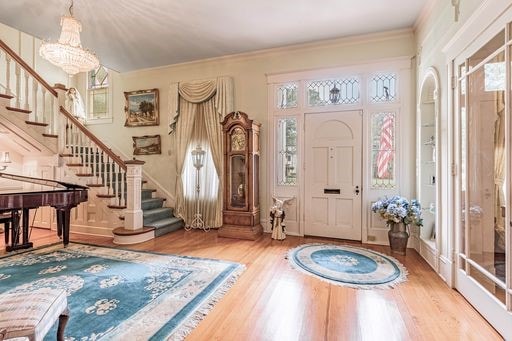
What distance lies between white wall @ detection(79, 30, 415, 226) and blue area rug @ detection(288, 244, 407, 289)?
1425 mm

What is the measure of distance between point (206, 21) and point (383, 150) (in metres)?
3.44

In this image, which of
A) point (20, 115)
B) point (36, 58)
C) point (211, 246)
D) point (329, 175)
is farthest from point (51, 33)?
point (329, 175)

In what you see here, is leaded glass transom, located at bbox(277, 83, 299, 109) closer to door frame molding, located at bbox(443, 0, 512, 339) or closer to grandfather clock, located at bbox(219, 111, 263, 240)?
grandfather clock, located at bbox(219, 111, 263, 240)

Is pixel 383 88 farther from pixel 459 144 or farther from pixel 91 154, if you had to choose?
pixel 91 154

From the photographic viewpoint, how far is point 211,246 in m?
4.09

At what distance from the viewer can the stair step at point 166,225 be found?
15.5ft

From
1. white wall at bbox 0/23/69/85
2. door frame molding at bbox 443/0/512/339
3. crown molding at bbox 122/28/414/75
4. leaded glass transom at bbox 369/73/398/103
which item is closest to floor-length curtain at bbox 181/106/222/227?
crown molding at bbox 122/28/414/75

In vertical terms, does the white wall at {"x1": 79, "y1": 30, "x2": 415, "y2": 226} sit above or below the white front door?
above

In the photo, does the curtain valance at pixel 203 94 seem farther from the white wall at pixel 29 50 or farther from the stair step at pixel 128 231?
the white wall at pixel 29 50

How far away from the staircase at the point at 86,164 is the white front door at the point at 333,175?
2.79 m

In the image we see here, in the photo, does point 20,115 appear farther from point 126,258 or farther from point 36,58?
point 126,258

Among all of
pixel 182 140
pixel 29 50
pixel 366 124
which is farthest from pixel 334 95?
pixel 29 50

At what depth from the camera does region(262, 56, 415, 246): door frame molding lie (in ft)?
13.6

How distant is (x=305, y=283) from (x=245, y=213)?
1.96m
